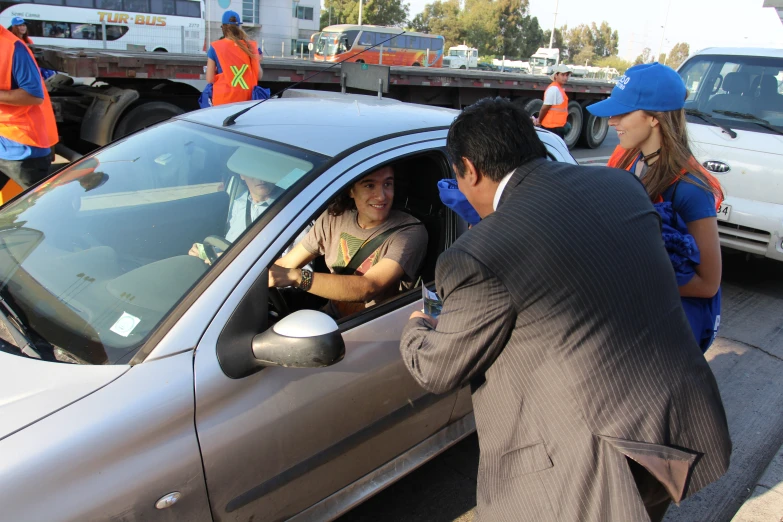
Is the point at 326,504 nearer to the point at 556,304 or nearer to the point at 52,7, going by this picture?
the point at 556,304

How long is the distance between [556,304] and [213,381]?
0.94 meters

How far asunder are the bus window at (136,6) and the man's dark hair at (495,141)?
25071 millimetres

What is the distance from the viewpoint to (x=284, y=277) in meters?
2.26

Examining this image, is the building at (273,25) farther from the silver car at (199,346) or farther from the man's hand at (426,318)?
the man's hand at (426,318)

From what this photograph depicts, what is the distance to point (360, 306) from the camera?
93.0 inches

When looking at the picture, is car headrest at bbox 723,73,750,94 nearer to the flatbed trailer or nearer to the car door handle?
the car door handle

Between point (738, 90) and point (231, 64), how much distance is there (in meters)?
4.78

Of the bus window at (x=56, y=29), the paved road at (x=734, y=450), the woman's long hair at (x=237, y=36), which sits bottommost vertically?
the paved road at (x=734, y=450)

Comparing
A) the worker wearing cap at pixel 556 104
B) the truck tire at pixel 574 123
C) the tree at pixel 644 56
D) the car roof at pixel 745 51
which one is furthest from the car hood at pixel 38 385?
the tree at pixel 644 56

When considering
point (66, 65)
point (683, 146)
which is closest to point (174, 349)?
point (683, 146)

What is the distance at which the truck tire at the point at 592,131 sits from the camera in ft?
42.3

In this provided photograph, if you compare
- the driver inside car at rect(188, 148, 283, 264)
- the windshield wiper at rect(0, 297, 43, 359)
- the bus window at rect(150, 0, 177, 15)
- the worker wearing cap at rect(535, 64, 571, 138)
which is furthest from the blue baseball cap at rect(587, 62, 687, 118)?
the bus window at rect(150, 0, 177, 15)

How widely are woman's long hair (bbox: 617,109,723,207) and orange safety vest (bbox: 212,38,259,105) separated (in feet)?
14.9

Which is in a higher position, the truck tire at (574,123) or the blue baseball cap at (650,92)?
the blue baseball cap at (650,92)
